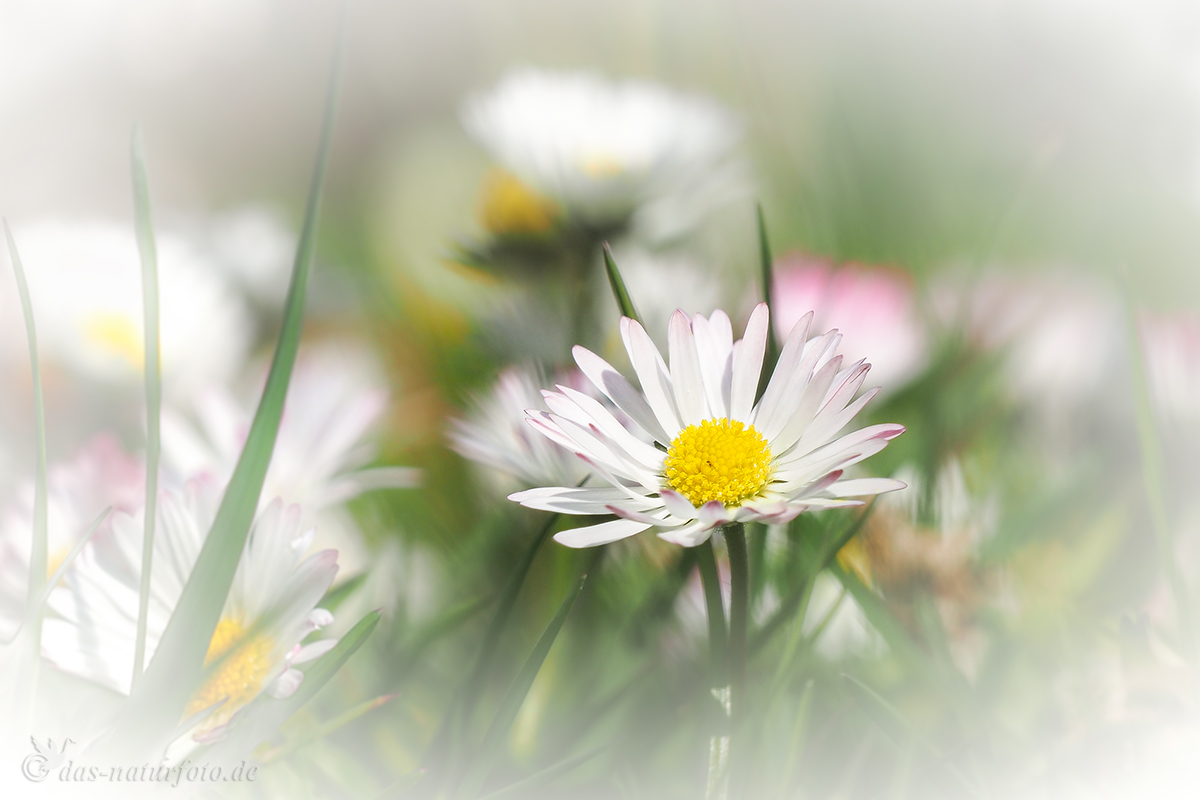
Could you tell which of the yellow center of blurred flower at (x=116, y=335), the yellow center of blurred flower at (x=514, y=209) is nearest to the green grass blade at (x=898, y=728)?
the yellow center of blurred flower at (x=514, y=209)

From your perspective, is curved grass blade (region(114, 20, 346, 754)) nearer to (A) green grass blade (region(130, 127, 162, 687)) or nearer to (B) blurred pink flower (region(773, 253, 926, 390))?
(A) green grass blade (region(130, 127, 162, 687))

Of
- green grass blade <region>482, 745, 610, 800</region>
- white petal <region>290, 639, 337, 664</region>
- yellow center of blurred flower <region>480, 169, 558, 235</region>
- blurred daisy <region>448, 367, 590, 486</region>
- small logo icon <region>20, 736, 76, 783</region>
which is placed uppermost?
yellow center of blurred flower <region>480, 169, 558, 235</region>

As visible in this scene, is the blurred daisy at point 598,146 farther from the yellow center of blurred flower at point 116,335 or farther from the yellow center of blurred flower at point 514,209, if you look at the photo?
the yellow center of blurred flower at point 116,335

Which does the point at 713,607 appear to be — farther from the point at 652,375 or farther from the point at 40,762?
the point at 40,762

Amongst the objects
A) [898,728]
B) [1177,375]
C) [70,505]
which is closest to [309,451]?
→ [70,505]

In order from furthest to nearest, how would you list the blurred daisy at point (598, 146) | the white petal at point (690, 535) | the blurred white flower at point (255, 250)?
the blurred white flower at point (255, 250)
the blurred daisy at point (598, 146)
the white petal at point (690, 535)

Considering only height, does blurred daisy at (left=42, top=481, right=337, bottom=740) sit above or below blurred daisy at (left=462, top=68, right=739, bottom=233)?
below

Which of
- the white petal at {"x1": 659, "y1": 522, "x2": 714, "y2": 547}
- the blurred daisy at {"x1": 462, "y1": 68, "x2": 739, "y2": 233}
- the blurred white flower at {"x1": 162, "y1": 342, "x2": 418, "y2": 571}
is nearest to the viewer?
the white petal at {"x1": 659, "y1": 522, "x2": 714, "y2": 547}

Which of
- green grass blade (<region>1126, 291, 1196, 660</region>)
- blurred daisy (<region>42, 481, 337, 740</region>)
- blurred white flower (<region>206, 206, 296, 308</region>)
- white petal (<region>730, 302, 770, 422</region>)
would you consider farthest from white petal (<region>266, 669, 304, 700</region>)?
blurred white flower (<region>206, 206, 296, 308</region>)
